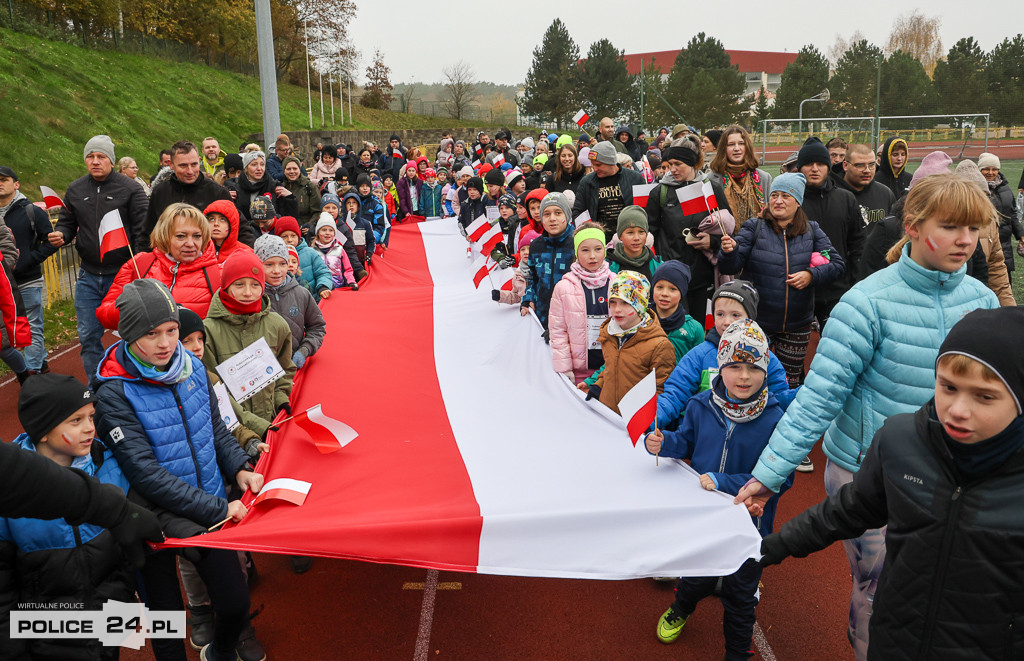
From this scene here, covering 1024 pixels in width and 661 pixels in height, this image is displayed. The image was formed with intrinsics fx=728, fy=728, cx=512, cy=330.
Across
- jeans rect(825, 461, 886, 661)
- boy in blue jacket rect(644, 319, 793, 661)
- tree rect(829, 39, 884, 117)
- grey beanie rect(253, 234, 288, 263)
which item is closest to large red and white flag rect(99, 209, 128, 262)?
grey beanie rect(253, 234, 288, 263)

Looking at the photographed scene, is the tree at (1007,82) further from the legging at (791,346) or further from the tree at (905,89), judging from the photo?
the legging at (791,346)

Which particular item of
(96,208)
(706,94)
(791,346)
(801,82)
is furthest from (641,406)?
(706,94)

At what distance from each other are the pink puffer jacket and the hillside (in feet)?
53.3

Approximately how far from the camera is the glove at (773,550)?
2.41m

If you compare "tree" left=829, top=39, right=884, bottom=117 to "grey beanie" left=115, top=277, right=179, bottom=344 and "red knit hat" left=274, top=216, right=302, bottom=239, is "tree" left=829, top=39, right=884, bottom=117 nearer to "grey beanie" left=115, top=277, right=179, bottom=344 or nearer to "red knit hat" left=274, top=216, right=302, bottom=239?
"red knit hat" left=274, top=216, right=302, bottom=239

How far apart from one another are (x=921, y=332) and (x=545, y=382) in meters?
2.44

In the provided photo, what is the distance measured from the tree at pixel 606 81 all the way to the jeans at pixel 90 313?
53.5 m

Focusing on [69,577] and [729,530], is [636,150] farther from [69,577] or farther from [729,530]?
[69,577]

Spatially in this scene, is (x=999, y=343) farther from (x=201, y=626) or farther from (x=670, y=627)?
(x=201, y=626)

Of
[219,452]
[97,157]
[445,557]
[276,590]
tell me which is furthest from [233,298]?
[97,157]

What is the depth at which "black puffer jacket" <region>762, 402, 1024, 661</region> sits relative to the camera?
1907 mm

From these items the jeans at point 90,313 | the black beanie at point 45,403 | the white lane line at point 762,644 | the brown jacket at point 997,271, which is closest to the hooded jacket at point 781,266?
the brown jacket at point 997,271

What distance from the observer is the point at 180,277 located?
4.45 meters

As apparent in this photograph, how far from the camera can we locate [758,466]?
9.60 feet
